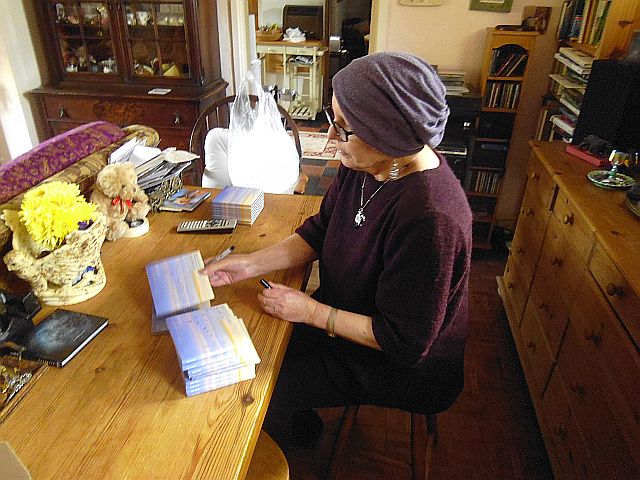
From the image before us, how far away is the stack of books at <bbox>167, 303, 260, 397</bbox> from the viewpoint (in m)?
0.79

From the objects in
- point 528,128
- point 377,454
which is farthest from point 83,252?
point 528,128

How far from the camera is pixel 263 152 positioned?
1.92m

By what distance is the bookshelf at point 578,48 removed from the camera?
177cm

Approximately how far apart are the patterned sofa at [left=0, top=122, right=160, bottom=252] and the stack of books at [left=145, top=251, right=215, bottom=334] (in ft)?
1.10

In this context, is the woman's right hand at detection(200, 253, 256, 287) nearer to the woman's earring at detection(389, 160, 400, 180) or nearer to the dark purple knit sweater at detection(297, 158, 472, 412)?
the dark purple knit sweater at detection(297, 158, 472, 412)

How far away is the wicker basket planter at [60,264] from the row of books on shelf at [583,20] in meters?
2.06

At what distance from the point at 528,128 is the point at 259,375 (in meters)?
2.38

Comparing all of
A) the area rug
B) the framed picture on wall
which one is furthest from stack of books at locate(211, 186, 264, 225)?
the area rug

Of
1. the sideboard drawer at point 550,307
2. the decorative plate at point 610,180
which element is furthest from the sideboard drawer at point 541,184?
the sideboard drawer at point 550,307

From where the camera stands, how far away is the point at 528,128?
264 centimetres

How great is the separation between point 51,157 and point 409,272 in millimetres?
1107

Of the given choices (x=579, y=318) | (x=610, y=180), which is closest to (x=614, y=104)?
(x=610, y=180)

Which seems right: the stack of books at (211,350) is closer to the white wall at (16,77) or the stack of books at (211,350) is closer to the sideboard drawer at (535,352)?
the sideboard drawer at (535,352)

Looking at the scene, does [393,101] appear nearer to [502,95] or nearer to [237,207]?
[237,207]
